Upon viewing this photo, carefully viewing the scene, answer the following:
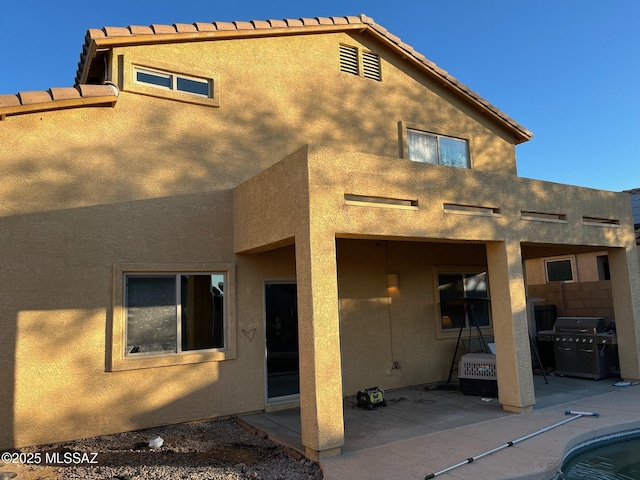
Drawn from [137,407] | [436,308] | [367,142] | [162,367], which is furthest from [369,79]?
[137,407]

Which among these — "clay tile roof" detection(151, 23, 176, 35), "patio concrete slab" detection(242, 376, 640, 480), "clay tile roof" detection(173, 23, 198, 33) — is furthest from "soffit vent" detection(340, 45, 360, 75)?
"patio concrete slab" detection(242, 376, 640, 480)

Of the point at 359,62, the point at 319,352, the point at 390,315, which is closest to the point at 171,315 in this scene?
the point at 319,352

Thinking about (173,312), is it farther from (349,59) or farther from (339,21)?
(339,21)

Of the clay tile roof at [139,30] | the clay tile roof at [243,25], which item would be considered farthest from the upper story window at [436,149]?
the clay tile roof at [139,30]

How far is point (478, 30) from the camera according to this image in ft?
43.8

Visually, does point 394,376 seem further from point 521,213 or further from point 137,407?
point 137,407

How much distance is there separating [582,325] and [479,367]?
11.7 ft

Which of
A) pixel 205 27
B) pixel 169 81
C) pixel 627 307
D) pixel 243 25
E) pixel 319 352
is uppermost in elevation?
pixel 243 25

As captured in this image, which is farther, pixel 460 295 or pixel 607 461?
pixel 460 295

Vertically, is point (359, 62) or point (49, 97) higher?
point (359, 62)

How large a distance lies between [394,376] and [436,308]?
Result: 1987mm

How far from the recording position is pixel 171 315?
7465 millimetres

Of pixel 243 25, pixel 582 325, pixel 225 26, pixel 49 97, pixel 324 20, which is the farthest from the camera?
pixel 582 325

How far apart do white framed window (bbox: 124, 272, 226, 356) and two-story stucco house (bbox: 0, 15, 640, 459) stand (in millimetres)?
34
